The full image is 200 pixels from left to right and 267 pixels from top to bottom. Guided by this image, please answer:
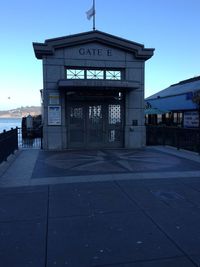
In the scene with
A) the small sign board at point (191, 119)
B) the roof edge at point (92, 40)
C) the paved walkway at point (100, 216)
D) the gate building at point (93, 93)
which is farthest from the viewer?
the small sign board at point (191, 119)

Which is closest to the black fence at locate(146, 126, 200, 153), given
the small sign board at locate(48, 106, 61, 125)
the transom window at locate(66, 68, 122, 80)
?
the transom window at locate(66, 68, 122, 80)

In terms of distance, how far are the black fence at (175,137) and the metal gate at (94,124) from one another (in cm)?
261

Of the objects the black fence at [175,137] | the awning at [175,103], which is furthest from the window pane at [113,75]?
the awning at [175,103]

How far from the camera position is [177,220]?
15.9 ft

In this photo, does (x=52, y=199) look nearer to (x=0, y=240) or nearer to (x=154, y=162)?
(x=0, y=240)

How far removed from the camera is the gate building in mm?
13719

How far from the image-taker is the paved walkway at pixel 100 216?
3.67m

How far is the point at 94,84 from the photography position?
504 inches

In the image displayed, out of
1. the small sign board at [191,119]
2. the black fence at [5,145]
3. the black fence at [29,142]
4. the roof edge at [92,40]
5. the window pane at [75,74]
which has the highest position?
the roof edge at [92,40]

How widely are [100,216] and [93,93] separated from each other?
32.2 feet

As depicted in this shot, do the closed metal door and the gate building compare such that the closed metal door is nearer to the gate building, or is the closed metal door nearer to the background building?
the gate building

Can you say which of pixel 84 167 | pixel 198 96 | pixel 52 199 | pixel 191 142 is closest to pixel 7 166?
pixel 84 167

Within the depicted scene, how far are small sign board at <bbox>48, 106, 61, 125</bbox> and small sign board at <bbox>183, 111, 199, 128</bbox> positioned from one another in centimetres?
769

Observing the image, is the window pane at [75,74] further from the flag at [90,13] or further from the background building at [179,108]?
the background building at [179,108]
